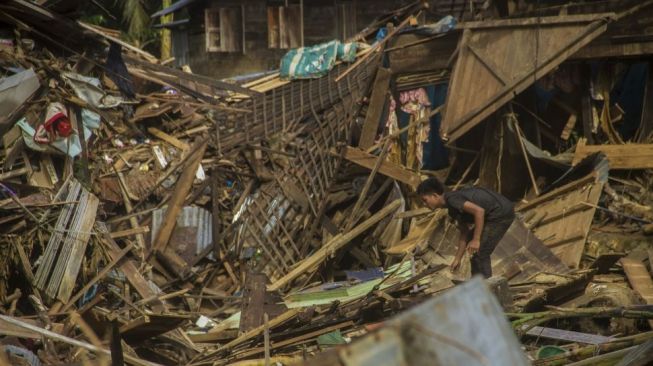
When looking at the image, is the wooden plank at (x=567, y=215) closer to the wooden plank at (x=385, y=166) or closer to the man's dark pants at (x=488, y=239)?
the wooden plank at (x=385, y=166)

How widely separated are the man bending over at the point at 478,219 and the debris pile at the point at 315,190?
0.36 meters

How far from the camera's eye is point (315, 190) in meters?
15.1

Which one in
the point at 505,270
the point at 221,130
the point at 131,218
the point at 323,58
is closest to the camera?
the point at 505,270

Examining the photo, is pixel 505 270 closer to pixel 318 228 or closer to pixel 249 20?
pixel 318 228

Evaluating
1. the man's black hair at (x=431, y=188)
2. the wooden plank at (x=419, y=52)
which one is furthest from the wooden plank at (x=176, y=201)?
the man's black hair at (x=431, y=188)

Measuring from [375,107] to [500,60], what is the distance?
2.19 metres

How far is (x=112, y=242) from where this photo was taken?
39.8ft

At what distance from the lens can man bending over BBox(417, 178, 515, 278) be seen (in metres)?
9.77

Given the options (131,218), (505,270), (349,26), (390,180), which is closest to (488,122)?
(390,180)

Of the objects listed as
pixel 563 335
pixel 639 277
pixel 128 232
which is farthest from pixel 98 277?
pixel 639 277

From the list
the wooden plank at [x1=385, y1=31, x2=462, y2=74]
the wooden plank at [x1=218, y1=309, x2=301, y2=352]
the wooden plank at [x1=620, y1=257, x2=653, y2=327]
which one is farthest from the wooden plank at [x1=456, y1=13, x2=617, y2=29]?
the wooden plank at [x1=218, y1=309, x2=301, y2=352]

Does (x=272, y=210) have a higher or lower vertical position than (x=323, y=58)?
lower

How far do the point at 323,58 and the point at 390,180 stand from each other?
5.85 meters

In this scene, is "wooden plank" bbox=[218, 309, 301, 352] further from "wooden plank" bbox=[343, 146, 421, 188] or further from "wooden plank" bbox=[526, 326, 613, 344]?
"wooden plank" bbox=[343, 146, 421, 188]
